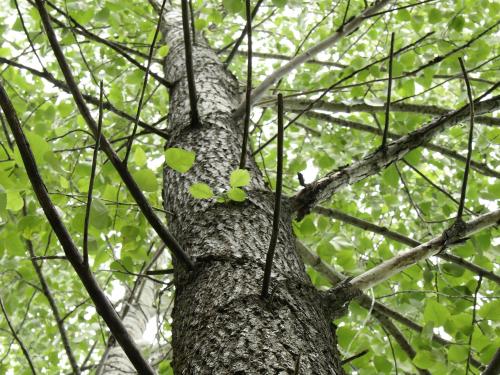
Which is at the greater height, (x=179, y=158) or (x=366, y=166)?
(x=366, y=166)

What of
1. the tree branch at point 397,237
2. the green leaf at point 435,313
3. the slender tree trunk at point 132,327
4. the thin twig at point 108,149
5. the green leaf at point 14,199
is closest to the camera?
the thin twig at point 108,149

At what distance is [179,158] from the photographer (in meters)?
1.12

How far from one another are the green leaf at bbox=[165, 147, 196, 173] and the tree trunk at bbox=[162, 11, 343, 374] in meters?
0.21

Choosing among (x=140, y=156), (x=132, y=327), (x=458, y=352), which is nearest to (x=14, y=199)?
(x=140, y=156)

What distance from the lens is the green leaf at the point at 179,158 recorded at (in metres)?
1.11

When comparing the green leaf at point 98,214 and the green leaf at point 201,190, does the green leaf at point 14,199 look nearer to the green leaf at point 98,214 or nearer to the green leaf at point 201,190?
the green leaf at point 98,214

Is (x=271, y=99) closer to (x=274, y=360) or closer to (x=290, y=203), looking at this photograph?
(x=290, y=203)

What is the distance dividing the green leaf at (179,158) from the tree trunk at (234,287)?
0.70 feet

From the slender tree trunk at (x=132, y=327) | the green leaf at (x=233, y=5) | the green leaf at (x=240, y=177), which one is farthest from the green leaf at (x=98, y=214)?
the slender tree trunk at (x=132, y=327)

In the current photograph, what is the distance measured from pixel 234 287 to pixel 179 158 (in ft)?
1.07

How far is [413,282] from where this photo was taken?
2215mm

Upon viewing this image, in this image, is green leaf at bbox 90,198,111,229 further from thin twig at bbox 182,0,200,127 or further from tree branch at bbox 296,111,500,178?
tree branch at bbox 296,111,500,178

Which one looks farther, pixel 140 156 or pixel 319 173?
pixel 319 173

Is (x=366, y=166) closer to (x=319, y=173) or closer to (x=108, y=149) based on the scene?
(x=108, y=149)
